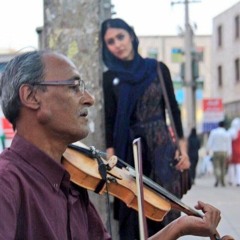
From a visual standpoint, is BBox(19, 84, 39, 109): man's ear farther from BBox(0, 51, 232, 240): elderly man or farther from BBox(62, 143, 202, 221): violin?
BBox(62, 143, 202, 221): violin

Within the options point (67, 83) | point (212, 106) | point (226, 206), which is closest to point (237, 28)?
point (212, 106)

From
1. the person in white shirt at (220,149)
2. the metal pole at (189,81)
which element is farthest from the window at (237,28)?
the person in white shirt at (220,149)

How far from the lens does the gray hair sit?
6.31 feet

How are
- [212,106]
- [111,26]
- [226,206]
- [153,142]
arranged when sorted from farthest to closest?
[212,106] → [226,206] → [111,26] → [153,142]

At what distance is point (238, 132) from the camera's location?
16688 mm

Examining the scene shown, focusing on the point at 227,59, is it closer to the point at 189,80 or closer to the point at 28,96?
the point at 189,80

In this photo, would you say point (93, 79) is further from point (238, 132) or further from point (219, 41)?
point (219, 41)

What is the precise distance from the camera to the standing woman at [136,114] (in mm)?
4262

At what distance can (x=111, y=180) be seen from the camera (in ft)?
8.64

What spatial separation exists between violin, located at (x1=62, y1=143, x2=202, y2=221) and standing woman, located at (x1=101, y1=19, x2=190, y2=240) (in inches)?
59.2

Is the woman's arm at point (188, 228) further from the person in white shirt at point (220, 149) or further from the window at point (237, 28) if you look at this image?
the window at point (237, 28)

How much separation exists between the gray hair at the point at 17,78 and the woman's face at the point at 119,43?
2.37m

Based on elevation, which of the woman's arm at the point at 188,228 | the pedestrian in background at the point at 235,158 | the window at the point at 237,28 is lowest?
the pedestrian in background at the point at 235,158

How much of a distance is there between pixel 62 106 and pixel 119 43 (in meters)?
2.43
